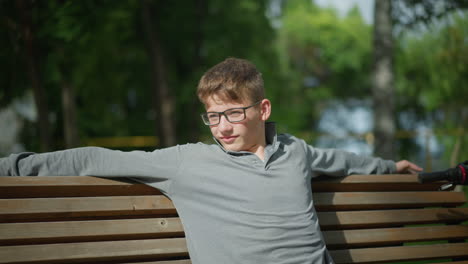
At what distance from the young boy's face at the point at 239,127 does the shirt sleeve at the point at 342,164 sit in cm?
36

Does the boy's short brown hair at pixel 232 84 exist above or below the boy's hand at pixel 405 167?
above

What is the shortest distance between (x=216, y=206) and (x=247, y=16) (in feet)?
52.7

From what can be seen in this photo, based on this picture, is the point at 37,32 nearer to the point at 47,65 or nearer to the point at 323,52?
the point at 47,65

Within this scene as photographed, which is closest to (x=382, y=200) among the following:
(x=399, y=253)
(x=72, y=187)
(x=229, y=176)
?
(x=399, y=253)

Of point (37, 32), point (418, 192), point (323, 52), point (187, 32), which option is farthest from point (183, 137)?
point (323, 52)

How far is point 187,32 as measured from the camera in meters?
16.8

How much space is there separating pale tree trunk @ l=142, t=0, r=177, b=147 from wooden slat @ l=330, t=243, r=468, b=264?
35.7 ft

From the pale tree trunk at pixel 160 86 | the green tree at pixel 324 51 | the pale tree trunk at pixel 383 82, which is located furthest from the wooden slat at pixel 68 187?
the green tree at pixel 324 51

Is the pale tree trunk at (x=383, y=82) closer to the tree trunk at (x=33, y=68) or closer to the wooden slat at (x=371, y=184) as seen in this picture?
the tree trunk at (x=33, y=68)

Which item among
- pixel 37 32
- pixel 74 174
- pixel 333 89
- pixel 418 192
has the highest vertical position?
pixel 37 32

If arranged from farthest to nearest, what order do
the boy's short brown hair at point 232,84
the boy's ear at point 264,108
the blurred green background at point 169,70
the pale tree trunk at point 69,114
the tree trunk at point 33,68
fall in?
the pale tree trunk at point 69,114 → the blurred green background at point 169,70 → the tree trunk at point 33,68 → the boy's ear at point 264,108 → the boy's short brown hair at point 232,84

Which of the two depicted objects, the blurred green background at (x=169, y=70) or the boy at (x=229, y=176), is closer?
the boy at (x=229, y=176)

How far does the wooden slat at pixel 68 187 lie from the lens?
95.4 inches

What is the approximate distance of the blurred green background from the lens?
6812 mm
